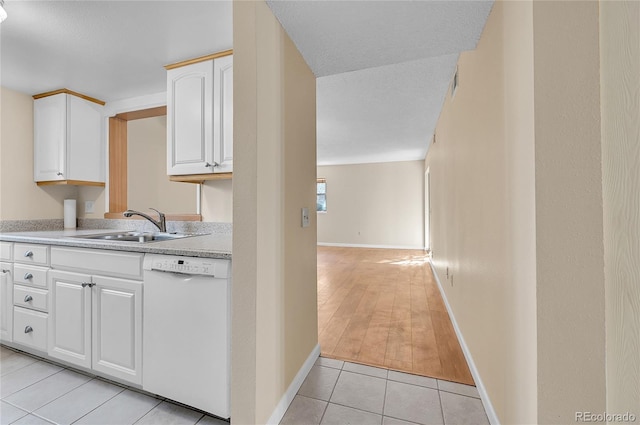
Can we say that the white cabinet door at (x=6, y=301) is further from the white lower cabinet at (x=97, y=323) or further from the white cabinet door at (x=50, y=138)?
the white cabinet door at (x=50, y=138)

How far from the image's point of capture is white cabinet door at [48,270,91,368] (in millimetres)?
1637

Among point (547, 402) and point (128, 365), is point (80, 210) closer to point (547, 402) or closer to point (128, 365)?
point (128, 365)

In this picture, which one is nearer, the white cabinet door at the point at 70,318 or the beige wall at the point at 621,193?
the beige wall at the point at 621,193

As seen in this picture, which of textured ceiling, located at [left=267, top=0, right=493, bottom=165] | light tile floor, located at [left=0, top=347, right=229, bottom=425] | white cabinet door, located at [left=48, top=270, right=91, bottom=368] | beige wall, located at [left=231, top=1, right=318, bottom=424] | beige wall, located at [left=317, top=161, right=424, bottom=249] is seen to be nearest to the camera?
beige wall, located at [left=231, top=1, right=318, bottom=424]

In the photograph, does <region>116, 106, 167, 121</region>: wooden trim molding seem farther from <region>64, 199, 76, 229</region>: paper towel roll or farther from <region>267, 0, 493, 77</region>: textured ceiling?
<region>267, 0, 493, 77</region>: textured ceiling

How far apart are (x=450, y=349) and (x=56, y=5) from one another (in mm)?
3307

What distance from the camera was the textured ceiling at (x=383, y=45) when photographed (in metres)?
1.28

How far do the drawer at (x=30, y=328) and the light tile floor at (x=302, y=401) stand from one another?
162 mm

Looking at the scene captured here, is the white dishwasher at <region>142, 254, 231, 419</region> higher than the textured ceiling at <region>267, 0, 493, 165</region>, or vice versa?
the textured ceiling at <region>267, 0, 493, 165</region>

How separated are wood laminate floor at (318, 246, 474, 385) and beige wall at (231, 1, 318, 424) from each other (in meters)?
0.76

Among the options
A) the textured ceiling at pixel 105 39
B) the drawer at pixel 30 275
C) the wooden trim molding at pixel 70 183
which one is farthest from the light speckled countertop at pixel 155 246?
the textured ceiling at pixel 105 39

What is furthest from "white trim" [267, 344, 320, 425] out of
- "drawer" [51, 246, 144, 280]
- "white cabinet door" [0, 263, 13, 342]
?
"white cabinet door" [0, 263, 13, 342]

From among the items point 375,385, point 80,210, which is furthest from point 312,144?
point 80,210

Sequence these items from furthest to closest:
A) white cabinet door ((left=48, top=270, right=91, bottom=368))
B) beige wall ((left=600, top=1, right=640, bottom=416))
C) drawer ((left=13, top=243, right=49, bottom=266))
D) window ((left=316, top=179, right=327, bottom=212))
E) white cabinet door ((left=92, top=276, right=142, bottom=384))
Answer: window ((left=316, top=179, right=327, bottom=212)) < drawer ((left=13, top=243, right=49, bottom=266)) < white cabinet door ((left=48, top=270, right=91, bottom=368)) < white cabinet door ((left=92, top=276, right=142, bottom=384)) < beige wall ((left=600, top=1, right=640, bottom=416))
